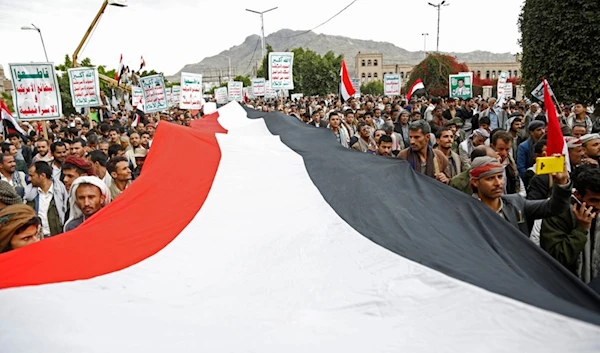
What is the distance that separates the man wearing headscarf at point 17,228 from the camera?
299cm

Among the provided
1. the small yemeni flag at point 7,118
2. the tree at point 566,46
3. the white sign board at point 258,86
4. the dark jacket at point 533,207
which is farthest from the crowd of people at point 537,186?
the white sign board at point 258,86

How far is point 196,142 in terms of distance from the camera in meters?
5.08

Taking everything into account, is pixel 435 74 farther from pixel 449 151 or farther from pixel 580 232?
pixel 580 232

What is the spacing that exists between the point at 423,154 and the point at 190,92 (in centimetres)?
1104

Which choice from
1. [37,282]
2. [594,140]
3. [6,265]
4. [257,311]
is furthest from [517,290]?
[594,140]

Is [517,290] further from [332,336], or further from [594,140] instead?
[594,140]

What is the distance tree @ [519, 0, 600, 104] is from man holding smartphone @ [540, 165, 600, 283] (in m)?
9.21

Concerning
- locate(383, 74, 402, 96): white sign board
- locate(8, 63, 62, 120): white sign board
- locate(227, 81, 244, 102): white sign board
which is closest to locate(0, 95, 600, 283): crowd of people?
locate(8, 63, 62, 120): white sign board

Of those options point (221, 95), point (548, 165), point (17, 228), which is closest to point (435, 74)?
point (221, 95)

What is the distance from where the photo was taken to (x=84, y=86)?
Result: 12.2m

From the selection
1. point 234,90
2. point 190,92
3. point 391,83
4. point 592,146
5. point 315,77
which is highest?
point 315,77

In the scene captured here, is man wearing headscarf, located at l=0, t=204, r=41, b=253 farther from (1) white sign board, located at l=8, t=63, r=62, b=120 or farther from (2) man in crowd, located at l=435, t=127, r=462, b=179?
(1) white sign board, located at l=8, t=63, r=62, b=120

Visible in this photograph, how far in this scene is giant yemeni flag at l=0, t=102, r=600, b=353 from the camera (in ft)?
6.15

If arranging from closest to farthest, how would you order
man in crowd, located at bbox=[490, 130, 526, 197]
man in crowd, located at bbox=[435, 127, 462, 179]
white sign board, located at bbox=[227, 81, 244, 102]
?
man in crowd, located at bbox=[490, 130, 526, 197], man in crowd, located at bbox=[435, 127, 462, 179], white sign board, located at bbox=[227, 81, 244, 102]
